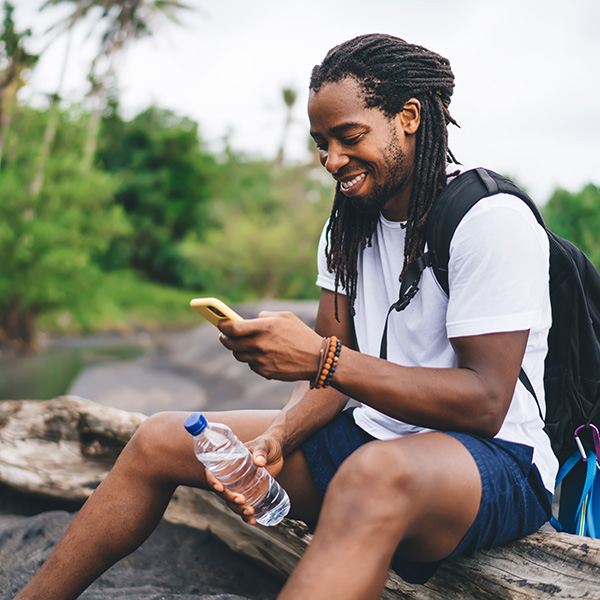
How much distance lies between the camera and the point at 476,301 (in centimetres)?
177

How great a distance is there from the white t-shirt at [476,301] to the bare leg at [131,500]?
0.54 meters

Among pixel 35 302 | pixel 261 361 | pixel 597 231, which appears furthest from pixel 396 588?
pixel 35 302

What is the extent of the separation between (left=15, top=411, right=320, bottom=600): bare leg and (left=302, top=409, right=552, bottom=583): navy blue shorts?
448mm

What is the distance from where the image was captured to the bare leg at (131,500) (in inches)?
84.3

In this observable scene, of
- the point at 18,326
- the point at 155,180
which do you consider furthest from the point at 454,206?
the point at 155,180

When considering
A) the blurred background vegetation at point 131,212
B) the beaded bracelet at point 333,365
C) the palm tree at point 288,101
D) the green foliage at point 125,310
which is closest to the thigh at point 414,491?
the beaded bracelet at point 333,365

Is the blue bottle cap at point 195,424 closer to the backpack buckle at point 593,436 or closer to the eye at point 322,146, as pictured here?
the eye at point 322,146

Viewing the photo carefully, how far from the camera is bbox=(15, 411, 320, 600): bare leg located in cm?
214

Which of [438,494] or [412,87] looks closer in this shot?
[438,494]

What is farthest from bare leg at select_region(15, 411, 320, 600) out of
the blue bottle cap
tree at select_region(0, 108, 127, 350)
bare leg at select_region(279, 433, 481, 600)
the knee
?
tree at select_region(0, 108, 127, 350)

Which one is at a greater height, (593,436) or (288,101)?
(288,101)

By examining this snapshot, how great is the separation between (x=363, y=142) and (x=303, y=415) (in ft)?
3.07

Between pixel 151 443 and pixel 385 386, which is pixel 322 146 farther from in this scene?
pixel 151 443

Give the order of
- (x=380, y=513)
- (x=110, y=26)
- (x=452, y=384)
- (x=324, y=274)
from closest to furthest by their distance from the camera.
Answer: (x=380, y=513) → (x=452, y=384) → (x=324, y=274) → (x=110, y=26)
